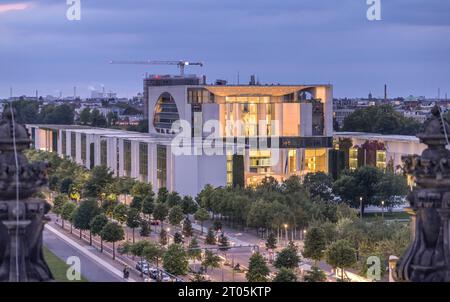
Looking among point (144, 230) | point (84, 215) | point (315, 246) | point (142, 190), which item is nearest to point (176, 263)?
point (315, 246)

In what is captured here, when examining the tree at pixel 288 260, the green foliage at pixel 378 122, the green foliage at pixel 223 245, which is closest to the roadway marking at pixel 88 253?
the green foliage at pixel 223 245

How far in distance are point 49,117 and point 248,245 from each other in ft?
169

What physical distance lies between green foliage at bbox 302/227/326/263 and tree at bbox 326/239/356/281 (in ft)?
3.07

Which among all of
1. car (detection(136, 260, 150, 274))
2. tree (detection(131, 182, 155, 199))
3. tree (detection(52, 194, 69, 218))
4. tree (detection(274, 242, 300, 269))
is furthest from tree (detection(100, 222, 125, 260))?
tree (detection(131, 182, 155, 199))

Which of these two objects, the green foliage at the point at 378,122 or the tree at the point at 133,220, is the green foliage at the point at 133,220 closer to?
the tree at the point at 133,220

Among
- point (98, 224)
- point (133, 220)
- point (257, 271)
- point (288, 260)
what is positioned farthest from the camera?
point (133, 220)

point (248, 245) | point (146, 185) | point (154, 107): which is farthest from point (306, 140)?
point (248, 245)

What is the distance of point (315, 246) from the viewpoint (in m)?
17.4

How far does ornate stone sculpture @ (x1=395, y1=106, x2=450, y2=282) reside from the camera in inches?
141

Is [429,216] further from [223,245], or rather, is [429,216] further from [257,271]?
[223,245]

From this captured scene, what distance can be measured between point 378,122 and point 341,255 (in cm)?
3569

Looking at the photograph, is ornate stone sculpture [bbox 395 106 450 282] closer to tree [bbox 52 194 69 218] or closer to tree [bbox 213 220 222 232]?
tree [bbox 213 220 222 232]
